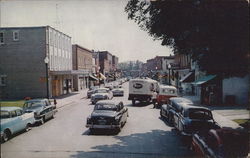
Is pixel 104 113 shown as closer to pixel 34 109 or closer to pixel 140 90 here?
pixel 34 109

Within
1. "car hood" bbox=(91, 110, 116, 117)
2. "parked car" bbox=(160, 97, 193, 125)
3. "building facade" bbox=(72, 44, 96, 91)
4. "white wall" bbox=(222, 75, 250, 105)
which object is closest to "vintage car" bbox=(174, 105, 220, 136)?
"parked car" bbox=(160, 97, 193, 125)

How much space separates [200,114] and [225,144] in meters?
5.15

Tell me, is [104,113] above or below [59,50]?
below

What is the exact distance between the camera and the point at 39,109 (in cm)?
1761

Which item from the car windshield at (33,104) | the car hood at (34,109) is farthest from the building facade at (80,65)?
the car hood at (34,109)

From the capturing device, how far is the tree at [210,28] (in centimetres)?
1029

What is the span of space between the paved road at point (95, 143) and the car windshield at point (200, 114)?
1.40 meters

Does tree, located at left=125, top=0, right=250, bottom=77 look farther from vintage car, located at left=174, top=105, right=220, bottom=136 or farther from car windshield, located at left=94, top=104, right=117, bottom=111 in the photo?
car windshield, located at left=94, top=104, right=117, bottom=111

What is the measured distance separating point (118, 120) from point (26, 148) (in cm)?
494

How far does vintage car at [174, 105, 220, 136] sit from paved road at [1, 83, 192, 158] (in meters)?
0.73

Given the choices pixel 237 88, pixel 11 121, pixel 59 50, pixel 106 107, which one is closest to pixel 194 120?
pixel 106 107

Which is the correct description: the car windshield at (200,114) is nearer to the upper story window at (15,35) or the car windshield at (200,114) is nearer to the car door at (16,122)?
the car door at (16,122)

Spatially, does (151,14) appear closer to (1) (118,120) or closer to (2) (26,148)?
(1) (118,120)

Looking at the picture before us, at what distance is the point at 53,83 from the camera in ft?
131
